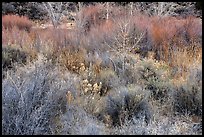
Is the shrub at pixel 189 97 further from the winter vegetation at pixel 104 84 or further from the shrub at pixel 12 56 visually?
the shrub at pixel 12 56

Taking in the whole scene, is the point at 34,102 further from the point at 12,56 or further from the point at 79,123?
the point at 12,56

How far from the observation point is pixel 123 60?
7918mm

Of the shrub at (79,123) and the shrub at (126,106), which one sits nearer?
the shrub at (79,123)

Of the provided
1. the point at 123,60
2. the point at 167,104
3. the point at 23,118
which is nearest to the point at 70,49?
the point at 123,60

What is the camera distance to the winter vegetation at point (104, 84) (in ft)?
16.3

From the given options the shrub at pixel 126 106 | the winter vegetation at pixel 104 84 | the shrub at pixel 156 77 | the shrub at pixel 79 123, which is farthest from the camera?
the shrub at pixel 156 77

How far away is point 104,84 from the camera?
22.9ft

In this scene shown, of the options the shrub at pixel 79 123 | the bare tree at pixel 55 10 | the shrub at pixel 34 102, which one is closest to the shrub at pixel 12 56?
the shrub at pixel 34 102

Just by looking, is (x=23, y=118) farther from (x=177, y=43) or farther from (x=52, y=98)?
(x=177, y=43)

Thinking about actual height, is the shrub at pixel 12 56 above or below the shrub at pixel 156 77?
above

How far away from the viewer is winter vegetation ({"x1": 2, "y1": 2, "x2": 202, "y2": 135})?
4965mm

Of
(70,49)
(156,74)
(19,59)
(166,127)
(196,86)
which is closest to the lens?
(166,127)

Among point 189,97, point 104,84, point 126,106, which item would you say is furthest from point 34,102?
point 189,97

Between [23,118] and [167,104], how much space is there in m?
2.63
